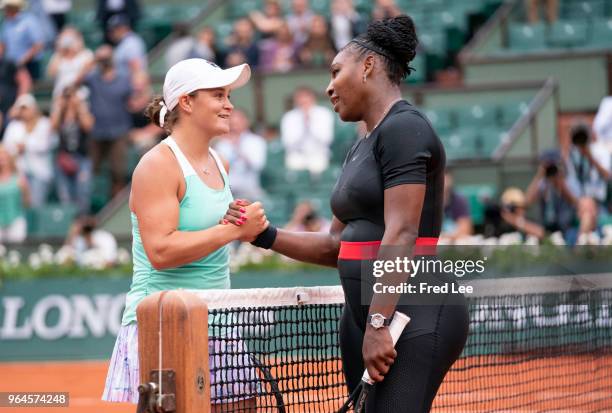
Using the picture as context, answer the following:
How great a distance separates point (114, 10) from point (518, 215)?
8.21 meters

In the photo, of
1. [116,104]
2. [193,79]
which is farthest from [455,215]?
[193,79]

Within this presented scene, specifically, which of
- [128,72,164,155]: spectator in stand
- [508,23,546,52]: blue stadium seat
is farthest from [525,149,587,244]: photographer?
[128,72,164,155]: spectator in stand

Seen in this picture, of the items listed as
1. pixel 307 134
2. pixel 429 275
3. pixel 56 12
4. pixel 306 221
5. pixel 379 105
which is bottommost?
pixel 429 275

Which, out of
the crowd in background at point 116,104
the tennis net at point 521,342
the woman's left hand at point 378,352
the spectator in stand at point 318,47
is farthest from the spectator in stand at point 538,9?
the woman's left hand at point 378,352

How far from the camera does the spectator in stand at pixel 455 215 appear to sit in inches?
511

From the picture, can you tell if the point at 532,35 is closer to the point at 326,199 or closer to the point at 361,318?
the point at 326,199

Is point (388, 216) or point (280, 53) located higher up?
point (280, 53)

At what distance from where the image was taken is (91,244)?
1499 cm

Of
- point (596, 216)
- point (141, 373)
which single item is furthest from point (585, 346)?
point (596, 216)

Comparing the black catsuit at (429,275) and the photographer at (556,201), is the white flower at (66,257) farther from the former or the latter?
the black catsuit at (429,275)

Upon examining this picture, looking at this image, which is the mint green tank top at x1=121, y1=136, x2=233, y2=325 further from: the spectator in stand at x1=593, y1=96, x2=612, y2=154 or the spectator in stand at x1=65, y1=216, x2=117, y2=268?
the spectator in stand at x1=65, y1=216, x2=117, y2=268

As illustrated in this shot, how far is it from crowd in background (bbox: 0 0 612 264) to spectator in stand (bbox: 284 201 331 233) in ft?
0.07

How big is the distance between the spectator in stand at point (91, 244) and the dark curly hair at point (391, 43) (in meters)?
10.0

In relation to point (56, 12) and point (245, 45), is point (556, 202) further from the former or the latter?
point (56, 12)
